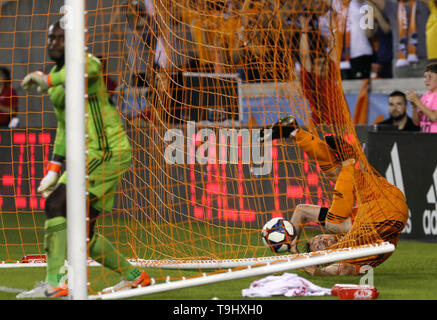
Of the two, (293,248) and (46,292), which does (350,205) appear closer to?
(293,248)

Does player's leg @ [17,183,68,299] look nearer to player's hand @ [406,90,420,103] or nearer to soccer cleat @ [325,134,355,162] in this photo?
soccer cleat @ [325,134,355,162]

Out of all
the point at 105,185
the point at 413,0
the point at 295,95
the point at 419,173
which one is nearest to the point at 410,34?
the point at 413,0

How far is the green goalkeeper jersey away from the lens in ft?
20.2

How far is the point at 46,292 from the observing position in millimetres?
6312

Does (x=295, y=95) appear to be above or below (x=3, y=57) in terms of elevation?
below

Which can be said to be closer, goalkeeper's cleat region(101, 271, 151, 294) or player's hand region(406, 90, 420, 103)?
goalkeeper's cleat region(101, 271, 151, 294)

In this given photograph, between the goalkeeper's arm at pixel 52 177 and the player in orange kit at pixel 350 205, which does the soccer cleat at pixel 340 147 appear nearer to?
the player in orange kit at pixel 350 205

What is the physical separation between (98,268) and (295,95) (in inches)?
91.5

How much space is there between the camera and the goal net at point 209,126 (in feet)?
26.8

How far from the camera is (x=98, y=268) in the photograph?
26.0 ft

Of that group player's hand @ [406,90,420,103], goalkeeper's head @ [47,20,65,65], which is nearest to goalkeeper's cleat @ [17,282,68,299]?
goalkeeper's head @ [47,20,65,65]

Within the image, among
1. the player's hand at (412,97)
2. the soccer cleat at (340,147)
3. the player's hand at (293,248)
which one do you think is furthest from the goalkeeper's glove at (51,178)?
the player's hand at (412,97)

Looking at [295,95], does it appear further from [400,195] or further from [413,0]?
[413,0]

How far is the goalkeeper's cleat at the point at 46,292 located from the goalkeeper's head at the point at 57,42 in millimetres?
1518
